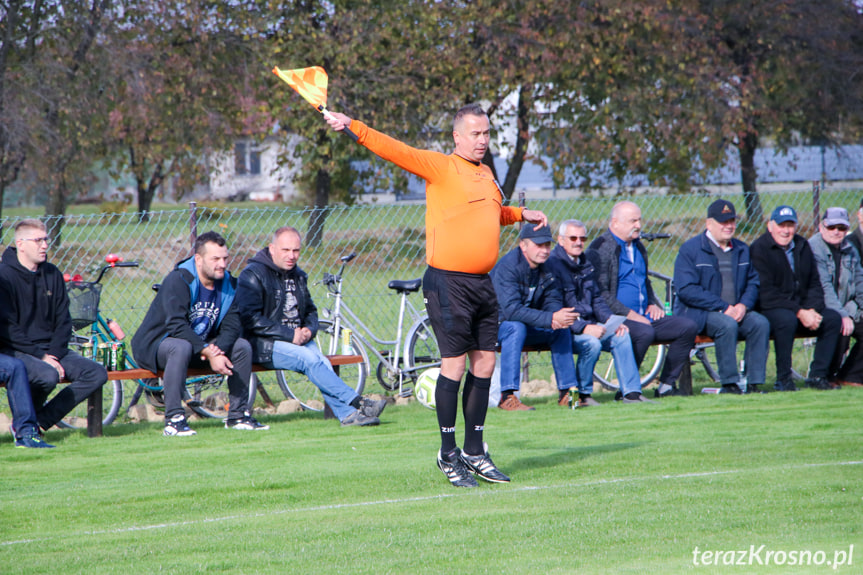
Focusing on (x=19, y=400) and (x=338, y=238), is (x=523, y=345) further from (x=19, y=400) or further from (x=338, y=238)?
(x=19, y=400)

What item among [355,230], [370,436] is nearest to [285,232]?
[370,436]

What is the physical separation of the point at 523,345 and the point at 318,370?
1940 millimetres

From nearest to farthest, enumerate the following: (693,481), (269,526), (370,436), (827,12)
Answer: (269,526)
(693,481)
(370,436)
(827,12)

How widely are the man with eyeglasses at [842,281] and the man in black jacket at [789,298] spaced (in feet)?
0.34

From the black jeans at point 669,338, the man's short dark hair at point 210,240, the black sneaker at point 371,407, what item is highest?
the man's short dark hair at point 210,240

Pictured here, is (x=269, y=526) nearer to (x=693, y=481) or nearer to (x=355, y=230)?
(x=693, y=481)

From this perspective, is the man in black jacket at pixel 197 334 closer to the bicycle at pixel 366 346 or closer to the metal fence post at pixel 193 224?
the metal fence post at pixel 193 224

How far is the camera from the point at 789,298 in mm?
9555

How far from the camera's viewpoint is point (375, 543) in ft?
14.3

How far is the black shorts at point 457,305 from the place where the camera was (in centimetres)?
541

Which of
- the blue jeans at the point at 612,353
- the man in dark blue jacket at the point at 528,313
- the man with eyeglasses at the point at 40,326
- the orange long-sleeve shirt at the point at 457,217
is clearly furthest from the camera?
the blue jeans at the point at 612,353

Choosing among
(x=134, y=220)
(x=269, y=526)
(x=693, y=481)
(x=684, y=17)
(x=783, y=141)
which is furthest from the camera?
(x=783, y=141)

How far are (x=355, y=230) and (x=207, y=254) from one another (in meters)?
3.65

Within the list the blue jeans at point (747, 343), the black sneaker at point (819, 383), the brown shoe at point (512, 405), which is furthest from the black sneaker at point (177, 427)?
the black sneaker at point (819, 383)
